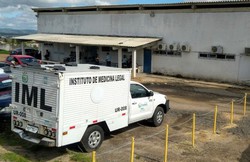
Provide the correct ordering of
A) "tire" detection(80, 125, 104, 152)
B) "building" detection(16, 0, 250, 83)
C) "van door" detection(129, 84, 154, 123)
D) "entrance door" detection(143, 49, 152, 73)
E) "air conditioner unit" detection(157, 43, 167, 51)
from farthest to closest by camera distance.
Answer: "entrance door" detection(143, 49, 152, 73)
"air conditioner unit" detection(157, 43, 167, 51)
"building" detection(16, 0, 250, 83)
"van door" detection(129, 84, 154, 123)
"tire" detection(80, 125, 104, 152)

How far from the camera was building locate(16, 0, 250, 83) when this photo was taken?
24453 millimetres

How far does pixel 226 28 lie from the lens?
24781mm

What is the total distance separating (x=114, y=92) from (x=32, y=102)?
2374mm

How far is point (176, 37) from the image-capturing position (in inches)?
1092

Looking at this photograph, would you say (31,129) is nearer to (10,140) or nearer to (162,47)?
(10,140)

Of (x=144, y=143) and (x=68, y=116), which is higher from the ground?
(x=68, y=116)

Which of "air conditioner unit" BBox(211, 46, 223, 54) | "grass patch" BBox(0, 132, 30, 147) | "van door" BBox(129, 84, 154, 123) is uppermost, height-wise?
"air conditioner unit" BBox(211, 46, 223, 54)

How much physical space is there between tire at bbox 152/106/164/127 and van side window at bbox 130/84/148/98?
0.98 meters

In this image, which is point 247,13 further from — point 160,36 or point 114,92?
point 114,92

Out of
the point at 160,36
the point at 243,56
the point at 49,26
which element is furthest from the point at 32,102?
the point at 49,26

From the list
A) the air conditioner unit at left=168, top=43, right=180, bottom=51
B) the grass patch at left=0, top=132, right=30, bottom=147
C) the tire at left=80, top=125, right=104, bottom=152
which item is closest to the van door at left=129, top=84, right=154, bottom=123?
the tire at left=80, top=125, right=104, bottom=152

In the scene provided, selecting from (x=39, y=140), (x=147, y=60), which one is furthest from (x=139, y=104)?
(x=147, y=60)

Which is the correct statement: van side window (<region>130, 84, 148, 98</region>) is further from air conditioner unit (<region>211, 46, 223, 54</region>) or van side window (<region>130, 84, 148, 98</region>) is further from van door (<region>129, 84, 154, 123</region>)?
air conditioner unit (<region>211, 46, 223, 54</region>)

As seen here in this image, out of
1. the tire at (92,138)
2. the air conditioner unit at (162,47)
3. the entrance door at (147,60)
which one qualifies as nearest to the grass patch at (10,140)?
the tire at (92,138)
